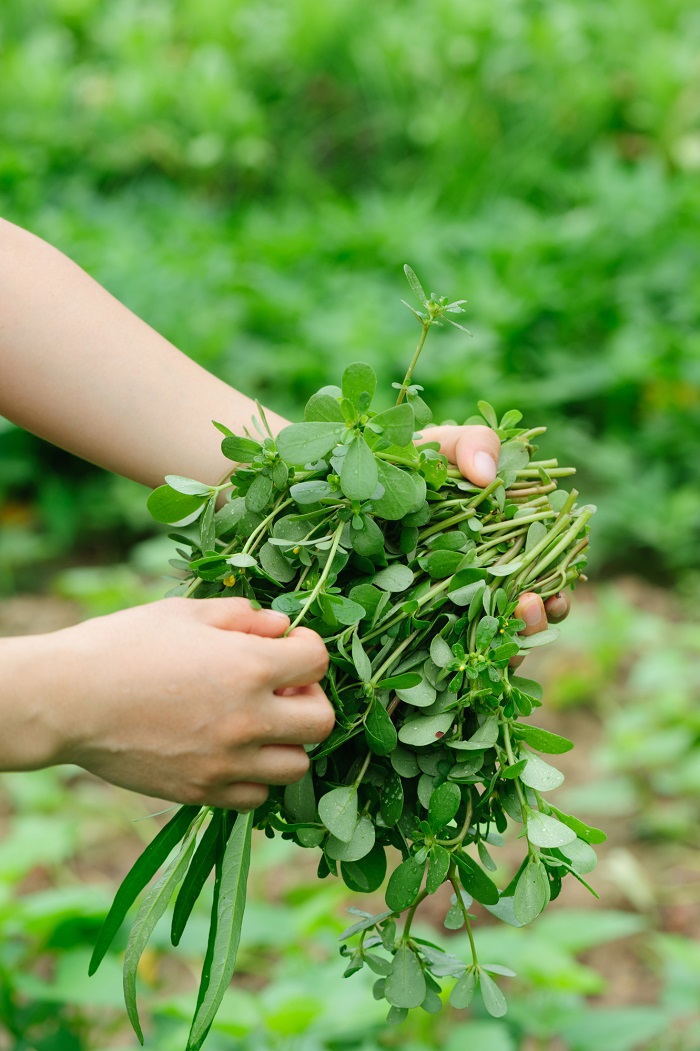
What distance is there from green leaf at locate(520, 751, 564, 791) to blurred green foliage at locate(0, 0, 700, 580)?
189 cm

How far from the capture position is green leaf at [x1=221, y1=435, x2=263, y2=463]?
2.79ft

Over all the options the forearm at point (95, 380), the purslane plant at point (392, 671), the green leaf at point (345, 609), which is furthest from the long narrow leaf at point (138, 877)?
the forearm at point (95, 380)

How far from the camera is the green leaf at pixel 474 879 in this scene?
2.67 ft

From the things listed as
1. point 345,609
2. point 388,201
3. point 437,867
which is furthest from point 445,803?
point 388,201

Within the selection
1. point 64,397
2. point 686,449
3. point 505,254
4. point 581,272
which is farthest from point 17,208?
point 64,397

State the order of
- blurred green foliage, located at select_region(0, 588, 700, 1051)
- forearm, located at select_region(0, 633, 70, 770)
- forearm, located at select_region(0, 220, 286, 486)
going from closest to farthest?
forearm, located at select_region(0, 633, 70, 770)
forearm, located at select_region(0, 220, 286, 486)
blurred green foliage, located at select_region(0, 588, 700, 1051)

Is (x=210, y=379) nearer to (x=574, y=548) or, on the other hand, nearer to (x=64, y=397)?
(x=64, y=397)

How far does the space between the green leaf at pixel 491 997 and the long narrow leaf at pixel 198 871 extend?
0.23 meters

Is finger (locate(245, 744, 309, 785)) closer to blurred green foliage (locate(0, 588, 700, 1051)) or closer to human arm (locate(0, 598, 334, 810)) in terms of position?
human arm (locate(0, 598, 334, 810))

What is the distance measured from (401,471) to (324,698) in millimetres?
178

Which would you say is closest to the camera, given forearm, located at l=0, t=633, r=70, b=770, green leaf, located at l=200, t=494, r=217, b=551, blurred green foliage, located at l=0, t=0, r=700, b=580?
forearm, located at l=0, t=633, r=70, b=770

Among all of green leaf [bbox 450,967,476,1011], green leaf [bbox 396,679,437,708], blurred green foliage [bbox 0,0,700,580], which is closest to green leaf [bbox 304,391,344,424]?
green leaf [bbox 396,679,437,708]

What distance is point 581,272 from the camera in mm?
3215

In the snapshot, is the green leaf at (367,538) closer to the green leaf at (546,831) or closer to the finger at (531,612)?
the finger at (531,612)
